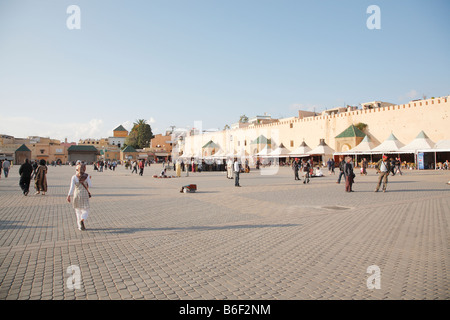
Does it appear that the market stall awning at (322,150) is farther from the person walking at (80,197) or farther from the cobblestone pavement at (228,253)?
the person walking at (80,197)

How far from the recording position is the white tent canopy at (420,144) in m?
29.5

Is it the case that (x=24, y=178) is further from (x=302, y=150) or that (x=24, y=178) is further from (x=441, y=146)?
(x=302, y=150)

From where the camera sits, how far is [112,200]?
1113 cm

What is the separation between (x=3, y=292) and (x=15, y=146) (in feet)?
256

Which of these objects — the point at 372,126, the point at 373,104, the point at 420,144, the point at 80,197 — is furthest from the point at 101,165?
the point at 373,104

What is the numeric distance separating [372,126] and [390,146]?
6034mm

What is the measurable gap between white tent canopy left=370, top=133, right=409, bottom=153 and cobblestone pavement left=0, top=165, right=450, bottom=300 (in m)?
25.7

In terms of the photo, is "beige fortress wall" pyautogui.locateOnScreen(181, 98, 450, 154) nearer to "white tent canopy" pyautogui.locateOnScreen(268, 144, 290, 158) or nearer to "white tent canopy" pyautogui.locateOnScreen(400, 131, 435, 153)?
"white tent canopy" pyautogui.locateOnScreen(268, 144, 290, 158)

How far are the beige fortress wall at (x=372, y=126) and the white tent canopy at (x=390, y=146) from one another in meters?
1.67

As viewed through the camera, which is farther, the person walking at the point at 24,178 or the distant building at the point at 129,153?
the distant building at the point at 129,153

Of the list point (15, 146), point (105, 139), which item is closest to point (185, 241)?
point (15, 146)

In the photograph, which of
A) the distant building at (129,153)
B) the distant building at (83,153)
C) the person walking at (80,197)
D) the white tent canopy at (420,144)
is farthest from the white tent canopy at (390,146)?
the distant building at (83,153)
